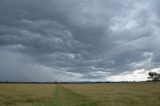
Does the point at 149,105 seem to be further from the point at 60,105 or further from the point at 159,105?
the point at 60,105

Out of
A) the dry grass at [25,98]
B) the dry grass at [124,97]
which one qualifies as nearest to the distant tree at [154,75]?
the dry grass at [124,97]

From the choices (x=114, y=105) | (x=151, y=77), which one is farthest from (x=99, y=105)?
(x=151, y=77)

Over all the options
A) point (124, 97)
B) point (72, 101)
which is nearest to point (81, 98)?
point (72, 101)

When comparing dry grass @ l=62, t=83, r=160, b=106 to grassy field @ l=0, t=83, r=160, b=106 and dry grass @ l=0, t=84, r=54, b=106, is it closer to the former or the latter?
grassy field @ l=0, t=83, r=160, b=106

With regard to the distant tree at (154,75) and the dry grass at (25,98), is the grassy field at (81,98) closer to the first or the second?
the dry grass at (25,98)

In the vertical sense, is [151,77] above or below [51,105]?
above

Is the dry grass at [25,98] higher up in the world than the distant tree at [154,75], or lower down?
lower down

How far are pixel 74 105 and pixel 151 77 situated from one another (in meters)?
143

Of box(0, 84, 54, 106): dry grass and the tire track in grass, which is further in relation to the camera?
box(0, 84, 54, 106): dry grass

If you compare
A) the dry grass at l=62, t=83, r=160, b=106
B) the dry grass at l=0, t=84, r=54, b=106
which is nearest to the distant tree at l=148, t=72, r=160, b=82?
the dry grass at l=62, t=83, r=160, b=106

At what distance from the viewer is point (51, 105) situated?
24406 millimetres

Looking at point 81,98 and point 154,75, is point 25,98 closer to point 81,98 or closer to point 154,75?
point 81,98

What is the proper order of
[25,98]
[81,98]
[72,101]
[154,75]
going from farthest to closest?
[154,75], [25,98], [81,98], [72,101]

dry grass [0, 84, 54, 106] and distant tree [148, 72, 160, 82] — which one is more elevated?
distant tree [148, 72, 160, 82]
